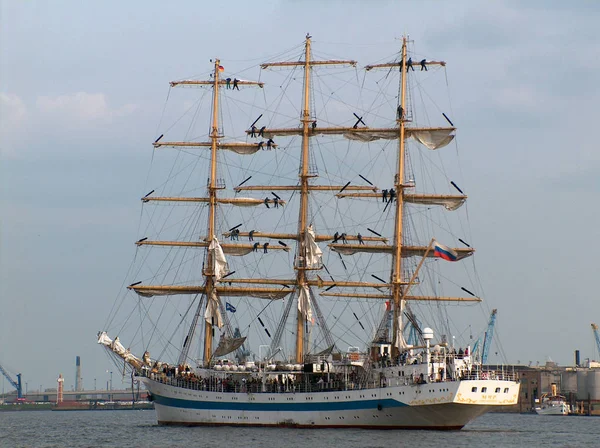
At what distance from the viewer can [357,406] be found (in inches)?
3735

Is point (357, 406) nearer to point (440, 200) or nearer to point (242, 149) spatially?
point (440, 200)

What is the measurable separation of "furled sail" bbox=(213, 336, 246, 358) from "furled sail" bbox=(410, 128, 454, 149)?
90.7 feet

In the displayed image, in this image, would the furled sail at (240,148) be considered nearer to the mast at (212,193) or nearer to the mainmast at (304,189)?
the mast at (212,193)

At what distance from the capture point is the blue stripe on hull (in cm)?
9394

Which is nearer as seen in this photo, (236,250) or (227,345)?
(227,345)

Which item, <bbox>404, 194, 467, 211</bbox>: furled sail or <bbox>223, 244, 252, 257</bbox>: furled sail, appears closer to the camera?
<bbox>404, 194, 467, 211</bbox>: furled sail

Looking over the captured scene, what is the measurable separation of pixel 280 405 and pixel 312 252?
17926 mm

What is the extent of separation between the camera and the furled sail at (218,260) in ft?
380

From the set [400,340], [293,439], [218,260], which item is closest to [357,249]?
[400,340]

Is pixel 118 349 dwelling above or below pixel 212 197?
below

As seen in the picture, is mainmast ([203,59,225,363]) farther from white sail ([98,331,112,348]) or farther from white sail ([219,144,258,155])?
white sail ([98,331,112,348])

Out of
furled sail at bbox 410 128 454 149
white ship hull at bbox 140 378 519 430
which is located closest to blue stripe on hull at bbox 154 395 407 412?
white ship hull at bbox 140 378 519 430

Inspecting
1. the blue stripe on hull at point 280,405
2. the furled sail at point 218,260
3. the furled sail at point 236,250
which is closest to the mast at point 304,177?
the furled sail at point 236,250

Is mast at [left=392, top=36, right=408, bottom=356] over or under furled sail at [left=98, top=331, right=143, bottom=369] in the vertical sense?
over
